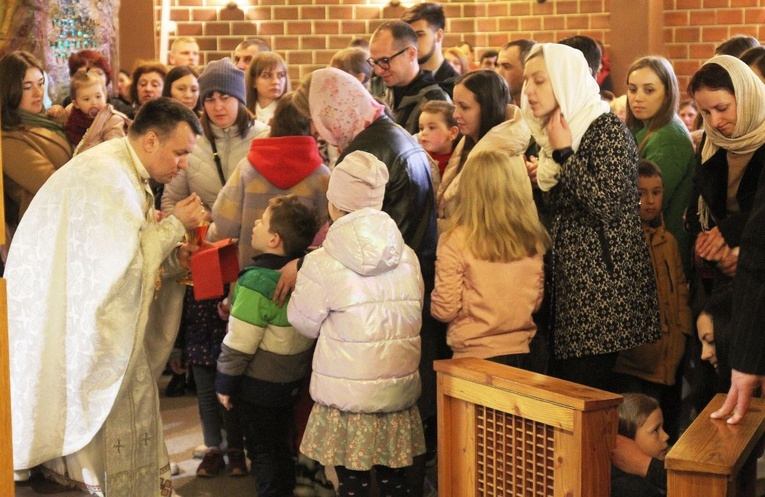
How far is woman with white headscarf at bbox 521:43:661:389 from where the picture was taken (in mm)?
3645

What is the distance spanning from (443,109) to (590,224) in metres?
1.36

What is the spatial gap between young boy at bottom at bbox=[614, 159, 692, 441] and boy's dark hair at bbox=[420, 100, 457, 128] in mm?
947

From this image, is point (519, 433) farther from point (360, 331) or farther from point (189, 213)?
point (189, 213)

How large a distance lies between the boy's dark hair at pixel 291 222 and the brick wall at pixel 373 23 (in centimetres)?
492

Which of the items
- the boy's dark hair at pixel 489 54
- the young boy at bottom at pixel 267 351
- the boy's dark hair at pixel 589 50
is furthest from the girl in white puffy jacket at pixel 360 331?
the boy's dark hair at pixel 489 54

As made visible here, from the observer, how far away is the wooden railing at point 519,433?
108 inches

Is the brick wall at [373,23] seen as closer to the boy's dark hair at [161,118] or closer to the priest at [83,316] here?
the boy's dark hair at [161,118]

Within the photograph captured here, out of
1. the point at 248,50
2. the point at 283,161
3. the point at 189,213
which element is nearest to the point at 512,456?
the point at 189,213

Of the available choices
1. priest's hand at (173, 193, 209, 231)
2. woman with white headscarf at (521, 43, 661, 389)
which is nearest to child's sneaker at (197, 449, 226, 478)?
priest's hand at (173, 193, 209, 231)

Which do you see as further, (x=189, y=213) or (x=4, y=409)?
(x=189, y=213)

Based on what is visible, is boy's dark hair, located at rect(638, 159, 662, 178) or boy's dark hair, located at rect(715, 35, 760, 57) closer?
boy's dark hair, located at rect(638, 159, 662, 178)

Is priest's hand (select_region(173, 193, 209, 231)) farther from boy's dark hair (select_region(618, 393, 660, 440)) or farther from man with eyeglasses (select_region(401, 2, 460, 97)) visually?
man with eyeglasses (select_region(401, 2, 460, 97))

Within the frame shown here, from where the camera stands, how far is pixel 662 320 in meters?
4.29

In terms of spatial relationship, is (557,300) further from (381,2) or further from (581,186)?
(381,2)
